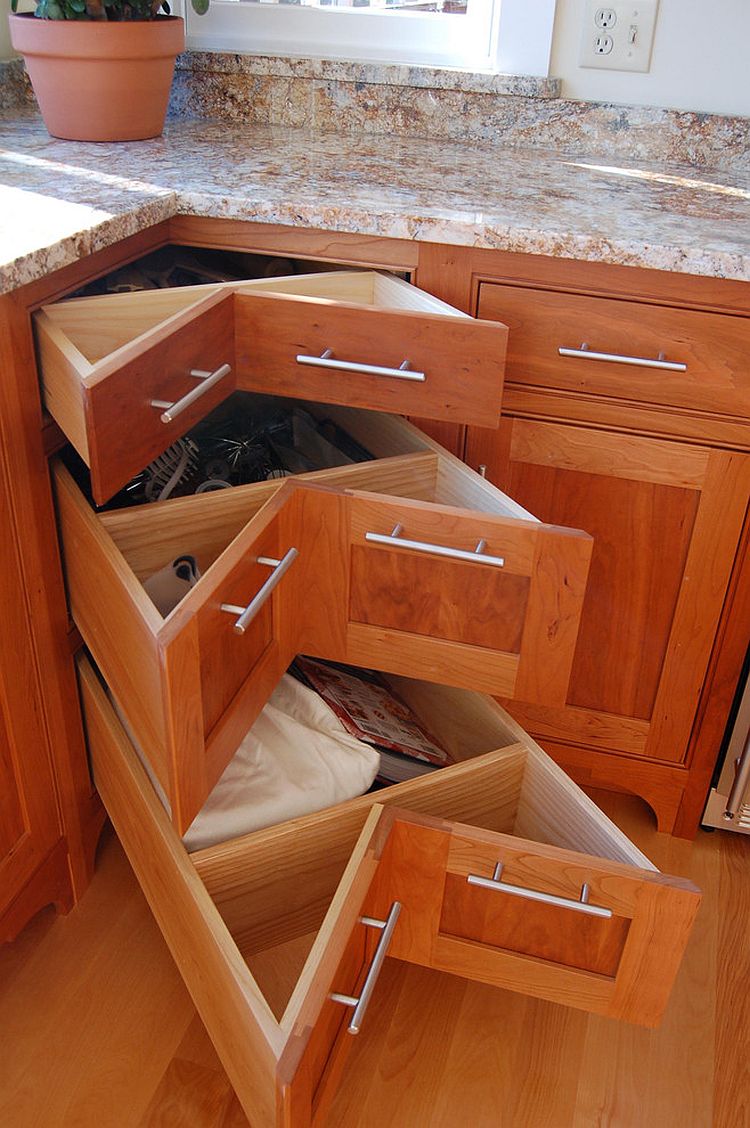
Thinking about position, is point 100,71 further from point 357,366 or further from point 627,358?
point 627,358

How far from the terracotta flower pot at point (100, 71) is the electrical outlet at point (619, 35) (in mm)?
663

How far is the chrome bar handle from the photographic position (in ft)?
4.90

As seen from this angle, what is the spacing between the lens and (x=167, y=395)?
1.06 m

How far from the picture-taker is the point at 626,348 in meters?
1.32

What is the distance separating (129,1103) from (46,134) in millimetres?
1406

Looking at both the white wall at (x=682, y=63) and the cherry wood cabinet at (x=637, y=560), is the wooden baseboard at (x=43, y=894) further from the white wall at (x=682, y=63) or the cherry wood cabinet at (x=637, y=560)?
the white wall at (x=682, y=63)

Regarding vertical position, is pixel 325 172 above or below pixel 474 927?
above

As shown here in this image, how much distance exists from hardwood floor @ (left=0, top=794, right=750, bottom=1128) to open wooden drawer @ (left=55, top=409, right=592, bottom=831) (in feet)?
1.40

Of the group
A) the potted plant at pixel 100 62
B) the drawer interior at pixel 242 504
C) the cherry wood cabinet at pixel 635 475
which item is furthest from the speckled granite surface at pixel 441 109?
the drawer interior at pixel 242 504

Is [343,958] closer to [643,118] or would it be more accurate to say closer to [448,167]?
[448,167]

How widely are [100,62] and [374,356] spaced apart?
0.67m

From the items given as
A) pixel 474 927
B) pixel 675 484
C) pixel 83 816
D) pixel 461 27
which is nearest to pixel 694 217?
pixel 675 484

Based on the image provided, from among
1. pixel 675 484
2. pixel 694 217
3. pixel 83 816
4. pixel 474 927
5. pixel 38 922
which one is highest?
pixel 694 217

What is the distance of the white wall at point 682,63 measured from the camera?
5.25 feet
